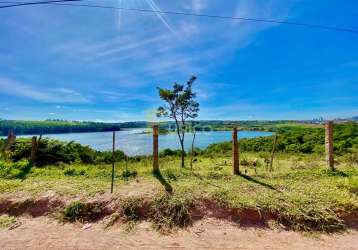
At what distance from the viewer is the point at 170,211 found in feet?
14.5

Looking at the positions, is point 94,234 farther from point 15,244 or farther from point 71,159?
point 71,159

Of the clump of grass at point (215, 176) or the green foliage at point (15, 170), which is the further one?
the green foliage at point (15, 170)

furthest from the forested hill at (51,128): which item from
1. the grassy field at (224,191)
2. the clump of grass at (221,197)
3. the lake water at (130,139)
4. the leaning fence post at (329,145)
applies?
the leaning fence post at (329,145)

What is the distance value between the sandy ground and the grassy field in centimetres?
33

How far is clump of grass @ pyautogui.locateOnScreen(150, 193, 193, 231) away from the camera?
4.13 metres

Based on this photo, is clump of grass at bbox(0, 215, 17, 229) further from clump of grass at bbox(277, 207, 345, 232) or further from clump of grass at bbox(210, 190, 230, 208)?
clump of grass at bbox(277, 207, 345, 232)

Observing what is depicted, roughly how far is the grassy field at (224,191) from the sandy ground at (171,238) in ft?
1.08

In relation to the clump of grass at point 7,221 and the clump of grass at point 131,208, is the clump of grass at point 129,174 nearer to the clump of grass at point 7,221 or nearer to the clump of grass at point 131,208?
the clump of grass at point 131,208

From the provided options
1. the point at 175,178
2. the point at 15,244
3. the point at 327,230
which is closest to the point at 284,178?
the point at 327,230

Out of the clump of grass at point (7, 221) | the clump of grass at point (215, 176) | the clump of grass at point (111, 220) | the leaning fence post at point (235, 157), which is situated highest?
the leaning fence post at point (235, 157)

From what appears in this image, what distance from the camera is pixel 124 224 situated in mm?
4246

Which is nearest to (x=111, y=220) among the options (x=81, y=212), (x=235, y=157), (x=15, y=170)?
(x=81, y=212)

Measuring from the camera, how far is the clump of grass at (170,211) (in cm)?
413

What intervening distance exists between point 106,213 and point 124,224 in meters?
0.59
